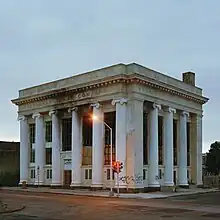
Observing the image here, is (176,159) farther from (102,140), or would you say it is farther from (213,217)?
(213,217)

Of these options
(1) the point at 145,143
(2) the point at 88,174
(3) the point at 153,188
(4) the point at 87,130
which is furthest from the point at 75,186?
(1) the point at 145,143

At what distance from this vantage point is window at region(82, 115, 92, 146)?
2186 inches

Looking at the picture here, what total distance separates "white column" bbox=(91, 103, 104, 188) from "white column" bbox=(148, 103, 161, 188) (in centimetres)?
583

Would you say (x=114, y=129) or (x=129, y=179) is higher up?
(x=114, y=129)

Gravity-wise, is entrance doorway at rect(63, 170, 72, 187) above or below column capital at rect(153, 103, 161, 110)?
below

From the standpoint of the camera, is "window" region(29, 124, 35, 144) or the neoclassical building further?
"window" region(29, 124, 35, 144)

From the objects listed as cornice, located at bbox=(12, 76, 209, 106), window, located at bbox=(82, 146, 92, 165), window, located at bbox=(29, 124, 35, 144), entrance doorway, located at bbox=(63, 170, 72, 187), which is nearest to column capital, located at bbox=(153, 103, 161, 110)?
cornice, located at bbox=(12, 76, 209, 106)

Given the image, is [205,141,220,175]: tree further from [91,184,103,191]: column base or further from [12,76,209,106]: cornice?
[91,184,103,191]: column base

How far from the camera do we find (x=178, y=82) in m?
59.4

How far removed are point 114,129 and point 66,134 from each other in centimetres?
926

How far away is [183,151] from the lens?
6009cm

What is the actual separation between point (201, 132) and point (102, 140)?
62.2ft

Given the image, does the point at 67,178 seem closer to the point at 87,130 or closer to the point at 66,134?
the point at 66,134

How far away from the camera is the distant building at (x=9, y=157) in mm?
72750
